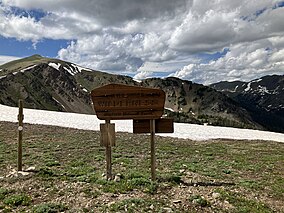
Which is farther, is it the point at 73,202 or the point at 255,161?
the point at 255,161

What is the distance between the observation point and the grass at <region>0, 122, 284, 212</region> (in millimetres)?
9703

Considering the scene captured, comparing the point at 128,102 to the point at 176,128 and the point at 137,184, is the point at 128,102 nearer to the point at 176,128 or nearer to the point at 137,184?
the point at 137,184

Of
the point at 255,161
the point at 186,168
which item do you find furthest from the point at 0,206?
the point at 255,161

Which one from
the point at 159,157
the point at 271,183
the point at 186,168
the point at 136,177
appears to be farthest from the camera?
the point at 159,157

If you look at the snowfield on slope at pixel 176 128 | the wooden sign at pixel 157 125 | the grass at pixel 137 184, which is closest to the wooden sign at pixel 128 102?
the wooden sign at pixel 157 125

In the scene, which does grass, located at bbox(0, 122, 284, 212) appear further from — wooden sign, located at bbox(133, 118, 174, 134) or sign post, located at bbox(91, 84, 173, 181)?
wooden sign, located at bbox(133, 118, 174, 134)

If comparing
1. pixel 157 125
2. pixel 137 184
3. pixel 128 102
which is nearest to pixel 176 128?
pixel 157 125

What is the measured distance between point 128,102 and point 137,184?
3160 mm

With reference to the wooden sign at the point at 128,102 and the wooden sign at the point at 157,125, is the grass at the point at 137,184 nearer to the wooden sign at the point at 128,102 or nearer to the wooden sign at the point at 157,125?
the wooden sign at the point at 157,125

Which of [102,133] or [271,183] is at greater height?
[102,133]

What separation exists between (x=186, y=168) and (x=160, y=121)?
412cm

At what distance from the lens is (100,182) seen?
1145 cm

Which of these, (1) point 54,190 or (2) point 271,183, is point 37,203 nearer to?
(1) point 54,190

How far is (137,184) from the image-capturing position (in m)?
11.5
